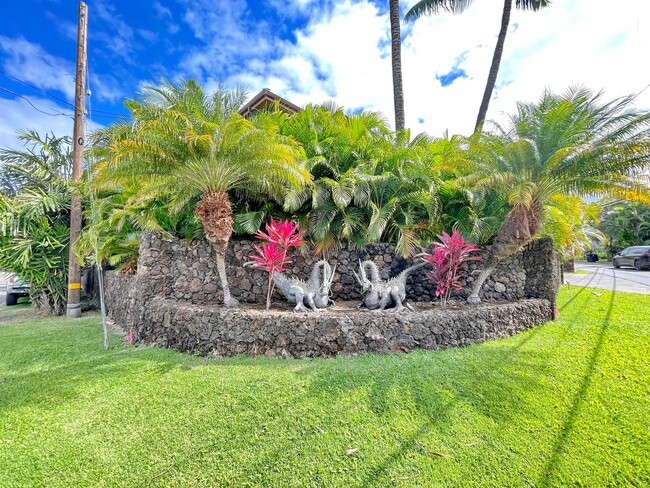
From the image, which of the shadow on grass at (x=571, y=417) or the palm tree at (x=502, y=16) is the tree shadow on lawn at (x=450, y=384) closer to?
the shadow on grass at (x=571, y=417)

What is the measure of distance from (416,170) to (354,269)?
2984 mm

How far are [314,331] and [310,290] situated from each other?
1.26 m

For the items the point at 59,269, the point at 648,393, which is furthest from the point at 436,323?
the point at 59,269

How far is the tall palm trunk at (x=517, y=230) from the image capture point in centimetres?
640

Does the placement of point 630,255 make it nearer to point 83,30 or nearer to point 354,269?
point 354,269

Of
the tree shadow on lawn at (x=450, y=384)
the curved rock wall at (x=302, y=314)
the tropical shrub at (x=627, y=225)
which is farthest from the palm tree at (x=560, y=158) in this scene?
the tropical shrub at (x=627, y=225)

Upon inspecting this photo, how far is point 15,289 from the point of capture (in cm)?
1080

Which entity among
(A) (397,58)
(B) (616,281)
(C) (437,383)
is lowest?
(C) (437,383)

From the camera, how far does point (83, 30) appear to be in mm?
8875

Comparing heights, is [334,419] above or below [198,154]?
below

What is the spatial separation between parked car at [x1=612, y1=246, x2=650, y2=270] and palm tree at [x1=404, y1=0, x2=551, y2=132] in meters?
16.9

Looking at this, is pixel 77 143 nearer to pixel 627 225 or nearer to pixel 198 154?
pixel 198 154

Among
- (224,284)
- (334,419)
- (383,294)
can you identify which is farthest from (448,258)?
(224,284)

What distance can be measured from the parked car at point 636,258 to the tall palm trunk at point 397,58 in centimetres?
2046
